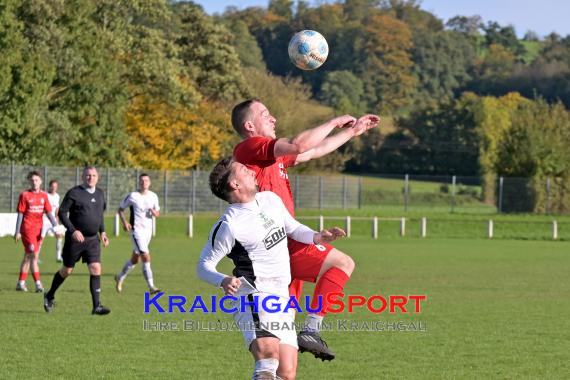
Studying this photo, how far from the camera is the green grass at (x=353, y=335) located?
34.4 ft

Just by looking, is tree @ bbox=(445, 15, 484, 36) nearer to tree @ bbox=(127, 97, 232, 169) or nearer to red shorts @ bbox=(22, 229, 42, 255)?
tree @ bbox=(127, 97, 232, 169)

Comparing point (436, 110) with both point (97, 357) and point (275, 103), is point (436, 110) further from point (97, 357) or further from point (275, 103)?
point (97, 357)

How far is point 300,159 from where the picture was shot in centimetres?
906

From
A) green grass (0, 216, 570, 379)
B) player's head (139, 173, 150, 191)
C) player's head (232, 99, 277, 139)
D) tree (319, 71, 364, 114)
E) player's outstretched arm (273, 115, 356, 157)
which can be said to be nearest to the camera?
player's outstretched arm (273, 115, 356, 157)

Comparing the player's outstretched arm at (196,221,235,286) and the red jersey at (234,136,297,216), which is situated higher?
the red jersey at (234,136,297,216)

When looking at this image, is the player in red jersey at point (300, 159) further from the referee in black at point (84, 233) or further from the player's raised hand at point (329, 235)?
the referee in black at point (84, 233)

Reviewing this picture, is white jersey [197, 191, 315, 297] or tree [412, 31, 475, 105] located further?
tree [412, 31, 475, 105]

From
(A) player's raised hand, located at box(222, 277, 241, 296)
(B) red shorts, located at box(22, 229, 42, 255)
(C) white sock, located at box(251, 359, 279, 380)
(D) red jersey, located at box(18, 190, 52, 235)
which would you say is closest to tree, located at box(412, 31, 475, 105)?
(D) red jersey, located at box(18, 190, 52, 235)

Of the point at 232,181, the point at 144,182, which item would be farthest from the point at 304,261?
the point at 144,182

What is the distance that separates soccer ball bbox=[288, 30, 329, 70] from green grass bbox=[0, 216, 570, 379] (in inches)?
120

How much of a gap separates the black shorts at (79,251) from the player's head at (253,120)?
764 centimetres

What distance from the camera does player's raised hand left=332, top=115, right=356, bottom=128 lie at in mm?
7734

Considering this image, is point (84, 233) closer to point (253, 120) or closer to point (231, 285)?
point (253, 120)

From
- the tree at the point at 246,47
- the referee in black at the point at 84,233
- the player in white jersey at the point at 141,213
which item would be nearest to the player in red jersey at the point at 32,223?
the player in white jersey at the point at 141,213
